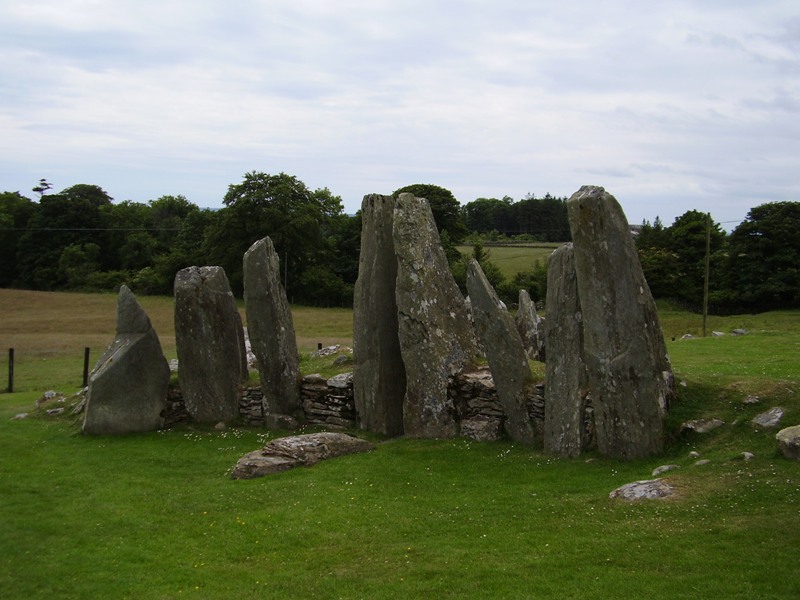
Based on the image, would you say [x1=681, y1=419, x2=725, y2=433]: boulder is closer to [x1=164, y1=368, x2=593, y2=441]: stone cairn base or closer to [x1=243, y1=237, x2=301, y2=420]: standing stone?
[x1=164, y1=368, x2=593, y2=441]: stone cairn base

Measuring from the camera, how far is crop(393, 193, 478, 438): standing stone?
61.5ft

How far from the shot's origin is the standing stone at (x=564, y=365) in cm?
1611

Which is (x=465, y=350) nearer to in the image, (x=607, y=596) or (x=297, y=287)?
(x=607, y=596)

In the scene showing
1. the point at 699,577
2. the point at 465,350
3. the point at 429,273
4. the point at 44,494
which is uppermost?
the point at 429,273

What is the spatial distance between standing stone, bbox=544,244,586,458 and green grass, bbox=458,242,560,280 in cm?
4800

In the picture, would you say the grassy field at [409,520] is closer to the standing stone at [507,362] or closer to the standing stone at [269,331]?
the standing stone at [507,362]

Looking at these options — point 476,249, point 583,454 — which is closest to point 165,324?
point 476,249

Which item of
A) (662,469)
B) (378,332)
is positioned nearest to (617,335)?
(662,469)

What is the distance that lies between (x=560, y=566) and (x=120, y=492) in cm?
959

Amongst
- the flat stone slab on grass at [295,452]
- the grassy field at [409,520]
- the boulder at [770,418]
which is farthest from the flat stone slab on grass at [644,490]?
the flat stone slab on grass at [295,452]

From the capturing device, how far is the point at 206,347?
21.5m

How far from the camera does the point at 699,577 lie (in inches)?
381

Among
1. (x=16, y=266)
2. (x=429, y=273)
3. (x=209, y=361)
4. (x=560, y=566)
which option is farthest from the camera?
(x=16, y=266)

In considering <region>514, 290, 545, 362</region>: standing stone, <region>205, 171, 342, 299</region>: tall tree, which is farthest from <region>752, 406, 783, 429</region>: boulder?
<region>205, 171, 342, 299</region>: tall tree
